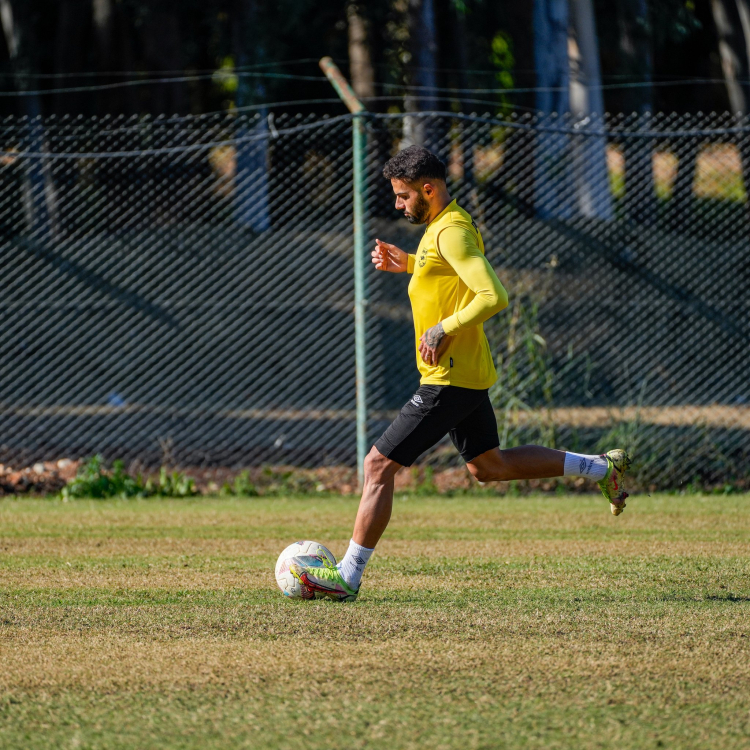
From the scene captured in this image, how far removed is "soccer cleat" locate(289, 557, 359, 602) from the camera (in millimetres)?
5137

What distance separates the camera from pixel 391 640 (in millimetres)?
4355

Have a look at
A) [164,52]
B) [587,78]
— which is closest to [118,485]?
[587,78]

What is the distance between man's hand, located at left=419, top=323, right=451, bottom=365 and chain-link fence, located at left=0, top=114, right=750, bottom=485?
401 centimetres

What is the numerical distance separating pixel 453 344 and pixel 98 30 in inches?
629

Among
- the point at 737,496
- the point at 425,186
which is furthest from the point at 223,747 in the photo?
the point at 737,496

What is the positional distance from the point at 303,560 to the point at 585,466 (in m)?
1.52

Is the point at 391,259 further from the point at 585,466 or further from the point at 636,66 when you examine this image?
the point at 636,66

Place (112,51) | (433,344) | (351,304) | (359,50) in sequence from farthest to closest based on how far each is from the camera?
(112,51)
(359,50)
(351,304)
(433,344)

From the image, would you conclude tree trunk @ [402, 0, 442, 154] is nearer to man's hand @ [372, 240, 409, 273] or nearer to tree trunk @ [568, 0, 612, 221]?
tree trunk @ [568, 0, 612, 221]

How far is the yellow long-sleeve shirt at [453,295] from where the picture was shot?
493 centimetres

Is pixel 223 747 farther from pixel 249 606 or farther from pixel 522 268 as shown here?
pixel 522 268

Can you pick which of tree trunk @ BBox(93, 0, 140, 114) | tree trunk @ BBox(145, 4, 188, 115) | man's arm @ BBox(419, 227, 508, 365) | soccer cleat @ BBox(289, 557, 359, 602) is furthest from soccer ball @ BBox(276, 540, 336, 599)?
tree trunk @ BBox(93, 0, 140, 114)

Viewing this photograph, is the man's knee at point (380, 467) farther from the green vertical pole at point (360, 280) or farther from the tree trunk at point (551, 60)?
the tree trunk at point (551, 60)

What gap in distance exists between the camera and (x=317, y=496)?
30.2 feet
